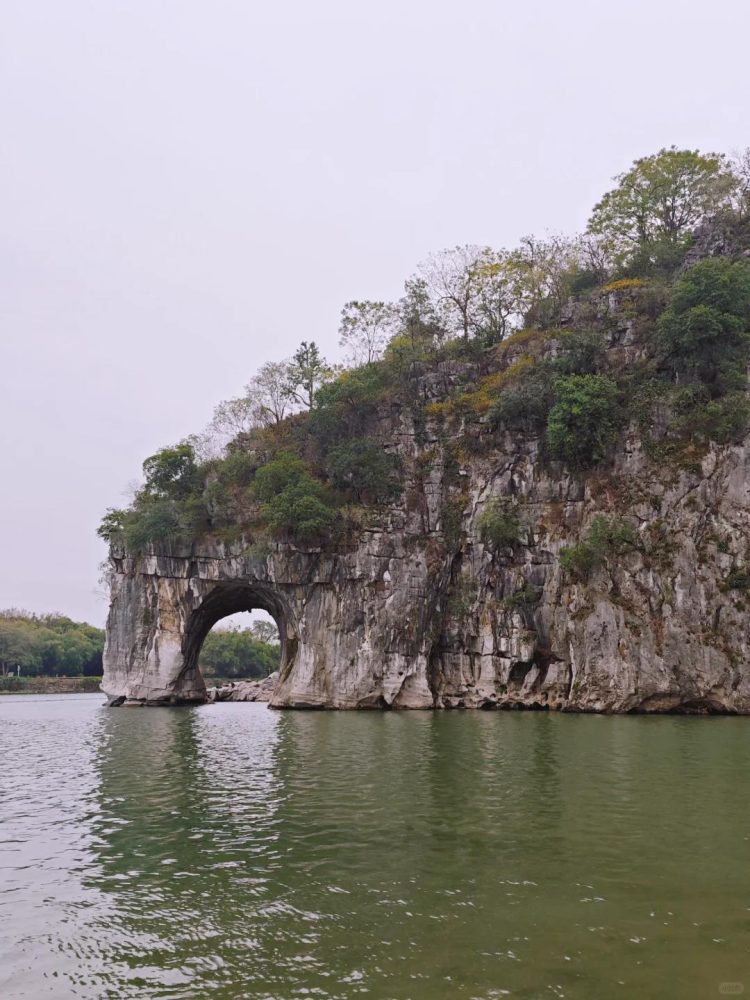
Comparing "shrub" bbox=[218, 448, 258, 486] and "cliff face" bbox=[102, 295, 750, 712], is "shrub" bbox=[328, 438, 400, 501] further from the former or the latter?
"shrub" bbox=[218, 448, 258, 486]

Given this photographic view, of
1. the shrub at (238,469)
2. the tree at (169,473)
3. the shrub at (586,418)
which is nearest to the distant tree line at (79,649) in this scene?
the tree at (169,473)

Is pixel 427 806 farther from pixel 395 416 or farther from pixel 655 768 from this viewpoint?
pixel 395 416

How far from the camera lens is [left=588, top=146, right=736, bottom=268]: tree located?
44094 millimetres

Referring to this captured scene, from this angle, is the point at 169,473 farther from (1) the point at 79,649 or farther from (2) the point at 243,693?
(1) the point at 79,649

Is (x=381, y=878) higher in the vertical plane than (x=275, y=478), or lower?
lower

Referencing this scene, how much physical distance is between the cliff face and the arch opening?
0.30 m

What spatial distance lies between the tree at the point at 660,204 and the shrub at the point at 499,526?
17864 millimetres

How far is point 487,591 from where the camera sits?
40094 millimetres

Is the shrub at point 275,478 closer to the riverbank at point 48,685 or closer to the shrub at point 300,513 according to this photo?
the shrub at point 300,513

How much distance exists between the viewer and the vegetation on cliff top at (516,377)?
122ft

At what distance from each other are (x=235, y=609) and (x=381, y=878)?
4928cm

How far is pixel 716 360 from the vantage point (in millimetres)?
36812

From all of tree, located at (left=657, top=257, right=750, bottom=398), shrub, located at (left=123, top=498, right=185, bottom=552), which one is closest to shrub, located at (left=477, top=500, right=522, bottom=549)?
tree, located at (left=657, top=257, right=750, bottom=398)

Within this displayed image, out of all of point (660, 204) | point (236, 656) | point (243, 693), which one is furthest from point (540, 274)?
point (236, 656)
